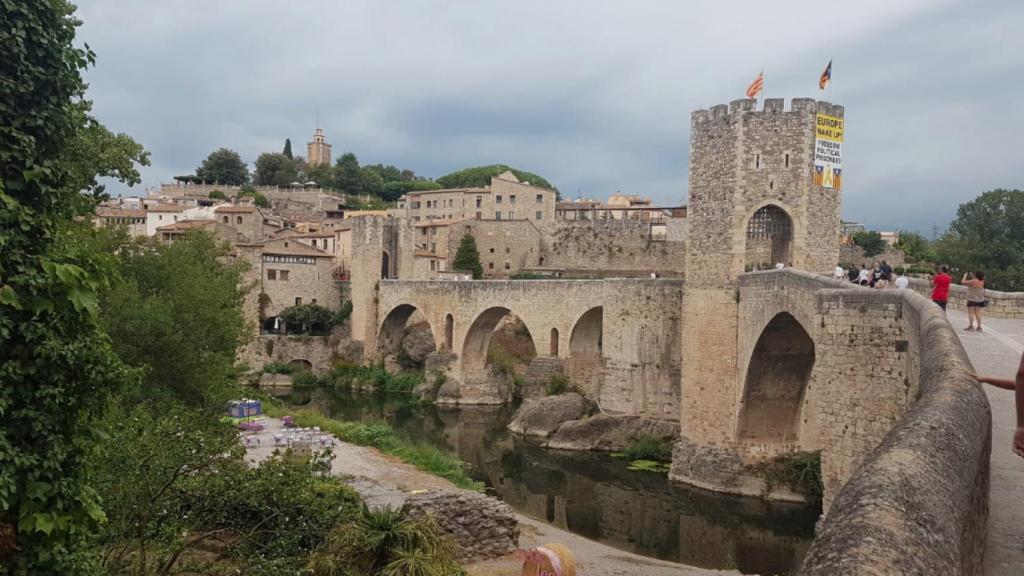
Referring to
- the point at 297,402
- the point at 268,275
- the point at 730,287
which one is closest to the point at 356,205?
the point at 268,275

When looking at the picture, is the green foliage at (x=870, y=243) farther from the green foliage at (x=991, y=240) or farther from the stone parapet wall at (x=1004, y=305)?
the stone parapet wall at (x=1004, y=305)

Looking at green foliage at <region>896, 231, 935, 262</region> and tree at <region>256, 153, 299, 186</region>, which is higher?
tree at <region>256, 153, 299, 186</region>

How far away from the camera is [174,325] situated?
1415 cm

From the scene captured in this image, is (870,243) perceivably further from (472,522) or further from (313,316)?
(472,522)

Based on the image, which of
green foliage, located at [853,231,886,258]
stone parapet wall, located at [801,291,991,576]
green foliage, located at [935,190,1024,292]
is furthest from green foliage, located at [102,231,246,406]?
green foliage, located at [853,231,886,258]

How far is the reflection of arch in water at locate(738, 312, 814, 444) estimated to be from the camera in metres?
18.9

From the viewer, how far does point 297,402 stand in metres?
36.1

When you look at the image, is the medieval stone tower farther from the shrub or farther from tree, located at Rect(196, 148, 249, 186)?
tree, located at Rect(196, 148, 249, 186)

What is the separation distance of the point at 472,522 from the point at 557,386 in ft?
50.7

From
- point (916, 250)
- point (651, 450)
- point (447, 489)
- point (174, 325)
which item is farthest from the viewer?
point (916, 250)

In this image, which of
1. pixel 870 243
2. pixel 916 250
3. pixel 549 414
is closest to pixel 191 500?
pixel 549 414

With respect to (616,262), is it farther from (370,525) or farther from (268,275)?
(370,525)

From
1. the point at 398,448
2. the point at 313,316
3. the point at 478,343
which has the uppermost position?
the point at 313,316

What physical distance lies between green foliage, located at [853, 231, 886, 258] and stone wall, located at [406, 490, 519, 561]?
32549mm
